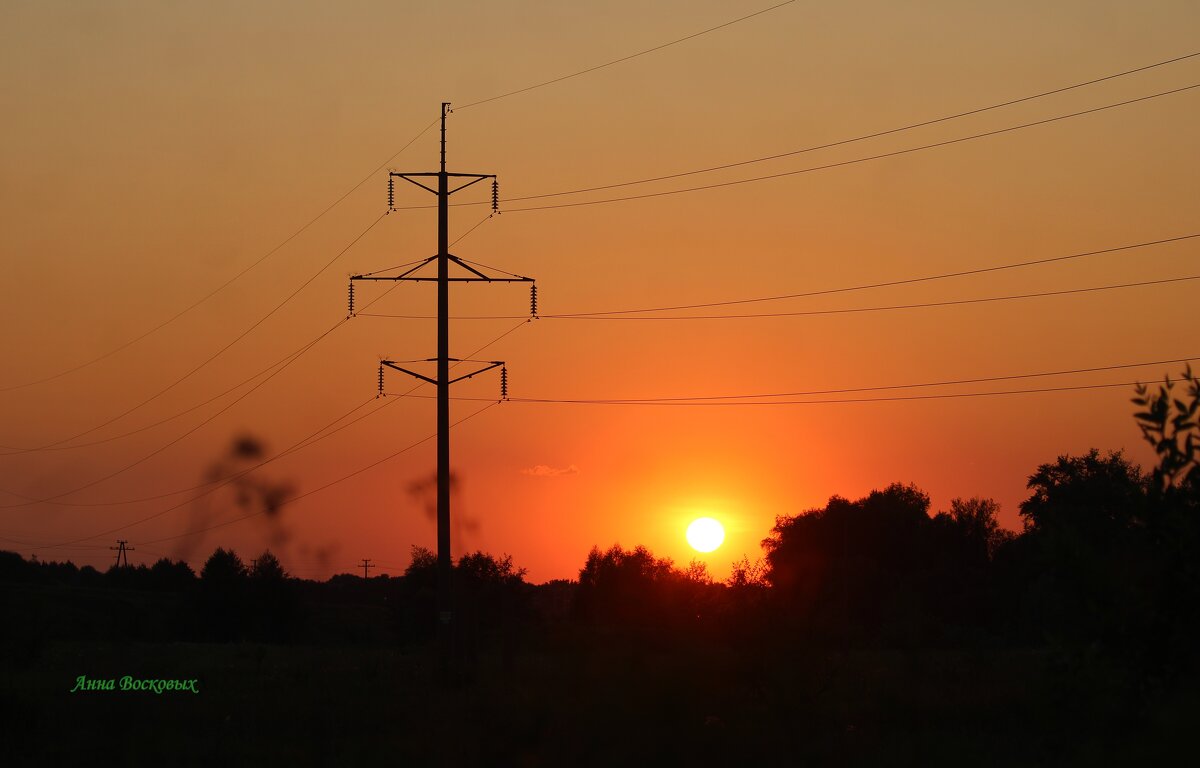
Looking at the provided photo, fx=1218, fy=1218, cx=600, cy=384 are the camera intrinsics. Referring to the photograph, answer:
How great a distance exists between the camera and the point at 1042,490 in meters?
105

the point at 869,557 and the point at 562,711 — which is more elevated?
the point at 869,557

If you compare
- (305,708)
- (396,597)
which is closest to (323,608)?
(396,597)

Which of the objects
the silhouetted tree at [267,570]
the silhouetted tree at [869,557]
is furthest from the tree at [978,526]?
the silhouetted tree at [267,570]

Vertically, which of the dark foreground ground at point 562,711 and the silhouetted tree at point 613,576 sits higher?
the silhouetted tree at point 613,576

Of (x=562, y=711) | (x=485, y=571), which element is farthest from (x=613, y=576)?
(x=562, y=711)

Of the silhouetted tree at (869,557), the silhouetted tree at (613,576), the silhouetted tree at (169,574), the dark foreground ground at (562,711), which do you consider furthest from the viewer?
the silhouetted tree at (169,574)

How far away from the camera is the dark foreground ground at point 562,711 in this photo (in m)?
24.6

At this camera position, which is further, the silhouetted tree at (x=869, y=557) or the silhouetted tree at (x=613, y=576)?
the silhouetted tree at (x=869, y=557)

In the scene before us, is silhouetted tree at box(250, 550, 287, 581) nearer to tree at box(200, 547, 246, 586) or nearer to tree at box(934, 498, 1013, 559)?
tree at box(200, 547, 246, 586)

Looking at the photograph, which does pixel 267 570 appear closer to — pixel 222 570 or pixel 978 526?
pixel 222 570

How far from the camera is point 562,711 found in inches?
1061

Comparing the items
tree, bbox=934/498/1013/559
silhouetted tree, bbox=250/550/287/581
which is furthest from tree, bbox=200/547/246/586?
tree, bbox=934/498/1013/559

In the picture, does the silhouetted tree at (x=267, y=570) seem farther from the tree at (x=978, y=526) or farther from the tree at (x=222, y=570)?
the tree at (x=978, y=526)

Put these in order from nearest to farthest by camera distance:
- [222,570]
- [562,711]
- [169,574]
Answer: [562,711]
[222,570]
[169,574]
